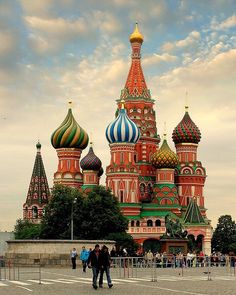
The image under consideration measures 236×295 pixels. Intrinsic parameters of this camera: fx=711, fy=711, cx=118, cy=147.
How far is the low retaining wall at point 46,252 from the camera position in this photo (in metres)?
Answer: 39.8

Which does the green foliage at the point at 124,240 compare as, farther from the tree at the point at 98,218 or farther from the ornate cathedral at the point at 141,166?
the ornate cathedral at the point at 141,166

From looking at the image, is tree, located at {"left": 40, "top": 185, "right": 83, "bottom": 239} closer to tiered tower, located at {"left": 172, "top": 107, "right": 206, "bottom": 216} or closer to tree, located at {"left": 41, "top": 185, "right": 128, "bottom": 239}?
tree, located at {"left": 41, "top": 185, "right": 128, "bottom": 239}

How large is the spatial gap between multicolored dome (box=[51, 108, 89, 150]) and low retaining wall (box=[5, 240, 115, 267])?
51.8 m

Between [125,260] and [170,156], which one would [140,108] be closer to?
[170,156]

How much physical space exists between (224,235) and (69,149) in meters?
27.9

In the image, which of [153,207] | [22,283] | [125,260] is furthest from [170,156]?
[22,283]

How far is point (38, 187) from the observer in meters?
108

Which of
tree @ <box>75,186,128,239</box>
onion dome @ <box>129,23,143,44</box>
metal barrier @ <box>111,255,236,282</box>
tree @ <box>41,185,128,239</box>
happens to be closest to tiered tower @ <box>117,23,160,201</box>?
onion dome @ <box>129,23,143,44</box>

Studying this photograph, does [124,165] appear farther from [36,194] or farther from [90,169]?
[36,194]

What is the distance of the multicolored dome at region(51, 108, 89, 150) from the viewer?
93.1m

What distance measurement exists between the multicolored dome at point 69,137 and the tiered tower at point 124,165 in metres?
8.89

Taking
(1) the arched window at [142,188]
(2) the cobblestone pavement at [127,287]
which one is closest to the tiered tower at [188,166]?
(1) the arched window at [142,188]

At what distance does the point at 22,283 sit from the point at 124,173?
5881cm

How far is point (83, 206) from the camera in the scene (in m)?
66.9
